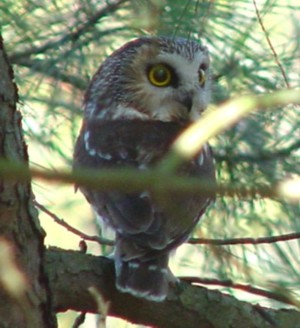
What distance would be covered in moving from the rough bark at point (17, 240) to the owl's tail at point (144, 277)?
539mm

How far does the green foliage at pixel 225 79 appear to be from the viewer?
2791mm

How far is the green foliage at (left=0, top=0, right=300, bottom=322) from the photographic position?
279 cm

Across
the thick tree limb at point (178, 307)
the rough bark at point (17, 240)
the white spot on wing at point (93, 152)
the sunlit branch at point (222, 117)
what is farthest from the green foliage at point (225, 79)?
the sunlit branch at point (222, 117)

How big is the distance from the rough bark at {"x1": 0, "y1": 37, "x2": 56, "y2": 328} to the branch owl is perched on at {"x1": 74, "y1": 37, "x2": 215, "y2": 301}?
0.35 m

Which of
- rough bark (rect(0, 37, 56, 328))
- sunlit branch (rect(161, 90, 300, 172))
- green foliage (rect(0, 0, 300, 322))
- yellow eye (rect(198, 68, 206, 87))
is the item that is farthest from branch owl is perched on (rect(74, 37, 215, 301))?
sunlit branch (rect(161, 90, 300, 172))

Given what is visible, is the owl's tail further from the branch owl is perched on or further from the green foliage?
the green foliage

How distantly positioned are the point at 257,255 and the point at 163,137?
2.01ft

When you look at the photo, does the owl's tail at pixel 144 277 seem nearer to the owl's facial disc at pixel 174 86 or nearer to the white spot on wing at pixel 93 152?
the white spot on wing at pixel 93 152

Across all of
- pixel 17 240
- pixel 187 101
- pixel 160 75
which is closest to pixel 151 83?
pixel 160 75

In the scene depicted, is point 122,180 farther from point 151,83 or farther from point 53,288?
point 151,83

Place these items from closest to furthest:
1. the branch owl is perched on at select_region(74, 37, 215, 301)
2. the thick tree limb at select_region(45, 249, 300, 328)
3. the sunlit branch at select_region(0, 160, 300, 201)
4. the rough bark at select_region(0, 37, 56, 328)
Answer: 1. the sunlit branch at select_region(0, 160, 300, 201)
2. the rough bark at select_region(0, 37, 56, 328)
3. the thick tree limb at select_region(45, 249, 300, 328)
4. the branch owl is perched on at select_region(74, 37, 215, 301)

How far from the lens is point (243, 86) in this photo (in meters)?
2.93

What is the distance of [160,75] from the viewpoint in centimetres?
376

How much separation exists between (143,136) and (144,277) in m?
0.82
